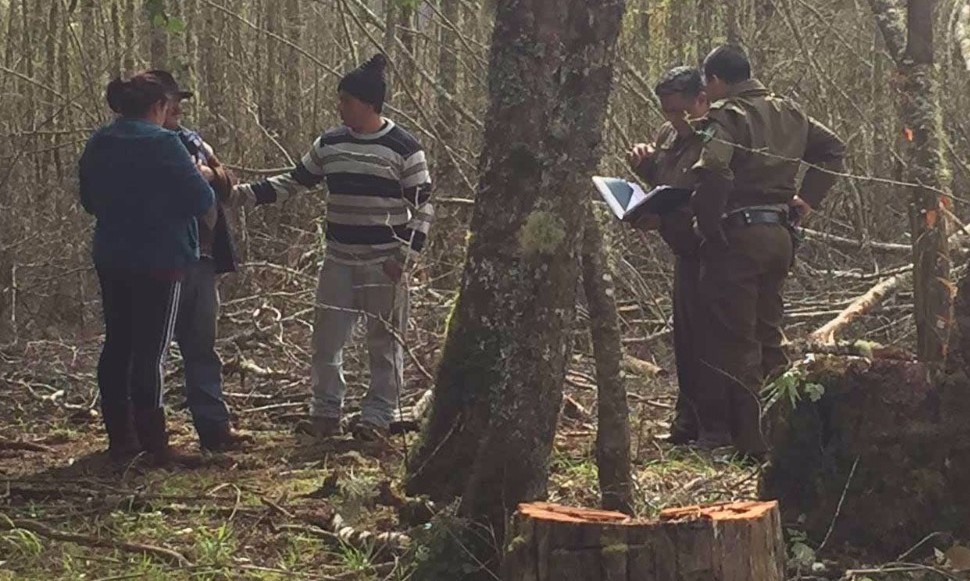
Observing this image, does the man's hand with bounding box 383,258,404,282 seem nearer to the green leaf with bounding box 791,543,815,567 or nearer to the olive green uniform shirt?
the olive green uniform shirt

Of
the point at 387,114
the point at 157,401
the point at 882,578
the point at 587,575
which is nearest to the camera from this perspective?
the point at 587,575

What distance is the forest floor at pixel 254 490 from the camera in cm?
451

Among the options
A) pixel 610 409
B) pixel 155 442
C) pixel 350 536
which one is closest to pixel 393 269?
pixel 155 442

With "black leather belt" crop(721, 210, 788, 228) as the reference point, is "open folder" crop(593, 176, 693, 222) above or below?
above

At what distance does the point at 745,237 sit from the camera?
6.46 metres

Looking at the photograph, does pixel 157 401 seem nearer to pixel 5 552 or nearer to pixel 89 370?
pixel 5 552

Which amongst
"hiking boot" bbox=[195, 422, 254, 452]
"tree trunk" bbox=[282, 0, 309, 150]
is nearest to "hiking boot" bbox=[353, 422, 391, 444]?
"hiking boot" bbox=[195, 422, 254, 452]

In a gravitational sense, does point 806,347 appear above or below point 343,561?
above

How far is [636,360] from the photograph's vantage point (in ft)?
28.0

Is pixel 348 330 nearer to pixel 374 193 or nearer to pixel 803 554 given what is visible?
pixel 374 193

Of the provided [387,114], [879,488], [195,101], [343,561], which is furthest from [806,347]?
[195,101]

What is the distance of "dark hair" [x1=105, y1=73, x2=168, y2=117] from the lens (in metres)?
5.96

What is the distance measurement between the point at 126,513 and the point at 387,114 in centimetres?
709

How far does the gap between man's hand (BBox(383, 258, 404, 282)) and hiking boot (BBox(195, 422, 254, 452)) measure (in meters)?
1.14
